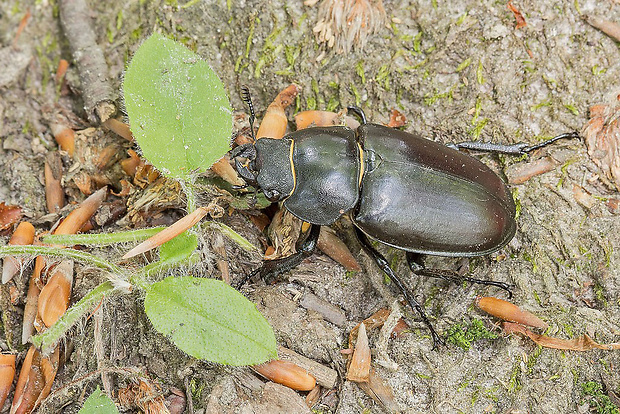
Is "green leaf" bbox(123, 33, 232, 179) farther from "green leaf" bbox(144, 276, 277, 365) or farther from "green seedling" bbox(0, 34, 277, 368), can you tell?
"green leaf" bbox(144, 276, 277, 365)

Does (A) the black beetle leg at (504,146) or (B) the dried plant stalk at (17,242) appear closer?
(B) the dried plant stalk at (17,242)

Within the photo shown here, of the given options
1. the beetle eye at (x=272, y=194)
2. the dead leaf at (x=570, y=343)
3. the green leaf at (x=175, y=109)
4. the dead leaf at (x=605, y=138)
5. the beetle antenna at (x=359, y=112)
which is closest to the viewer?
the green leaf at (x=175, y=109)

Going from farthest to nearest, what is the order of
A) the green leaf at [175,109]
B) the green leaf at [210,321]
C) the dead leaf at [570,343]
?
1. the dead leaf at [570,343]
2. the green leaf at [175,109]
3. the green leaf at [210,321]

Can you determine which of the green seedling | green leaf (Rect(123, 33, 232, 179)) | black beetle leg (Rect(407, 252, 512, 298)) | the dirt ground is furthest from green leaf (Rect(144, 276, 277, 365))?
black beetle leg (Rect(407, 252, 512, 298))

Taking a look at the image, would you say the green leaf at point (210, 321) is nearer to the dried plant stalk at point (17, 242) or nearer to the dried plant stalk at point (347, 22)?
the dried plant stalk at point (17, 242)

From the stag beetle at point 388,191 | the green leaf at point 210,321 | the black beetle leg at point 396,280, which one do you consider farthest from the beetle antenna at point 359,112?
the green leaf at point 210,321

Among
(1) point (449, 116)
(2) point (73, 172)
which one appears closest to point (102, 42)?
(2) point (73, 172)
